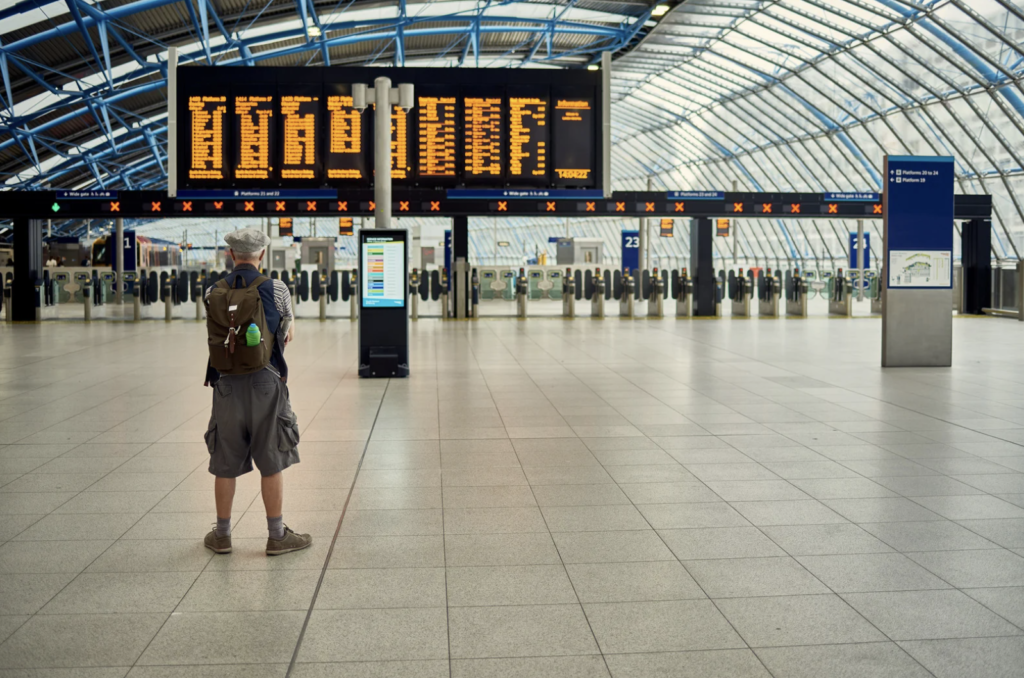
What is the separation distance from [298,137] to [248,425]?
10975mm

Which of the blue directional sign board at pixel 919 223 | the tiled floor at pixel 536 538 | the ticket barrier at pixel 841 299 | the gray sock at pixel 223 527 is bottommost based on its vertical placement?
the tiled floor at pixel 536 538

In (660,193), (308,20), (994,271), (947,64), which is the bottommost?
(994,271)

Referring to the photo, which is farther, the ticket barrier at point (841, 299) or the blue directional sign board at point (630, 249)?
the blue directional sign board at point (630, 249)

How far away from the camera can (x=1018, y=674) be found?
3402mm

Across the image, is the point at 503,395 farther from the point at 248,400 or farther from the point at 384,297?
the point at 248,400

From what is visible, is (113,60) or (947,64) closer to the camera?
(947,64)

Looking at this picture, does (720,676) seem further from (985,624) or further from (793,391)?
(793,391)

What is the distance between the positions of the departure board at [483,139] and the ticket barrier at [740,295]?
12408 mm

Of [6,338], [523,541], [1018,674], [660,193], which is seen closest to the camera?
[1018,674]

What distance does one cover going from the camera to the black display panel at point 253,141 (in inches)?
592

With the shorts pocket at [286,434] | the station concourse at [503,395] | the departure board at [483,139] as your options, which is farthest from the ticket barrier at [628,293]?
the shorts pocket at [286,434]

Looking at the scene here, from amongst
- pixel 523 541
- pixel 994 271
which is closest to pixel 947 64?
pixel 994 271

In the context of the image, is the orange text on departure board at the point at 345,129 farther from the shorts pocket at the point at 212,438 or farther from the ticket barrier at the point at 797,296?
the ticket barrier at the point at 797,296

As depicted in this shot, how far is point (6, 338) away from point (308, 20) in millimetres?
15058
